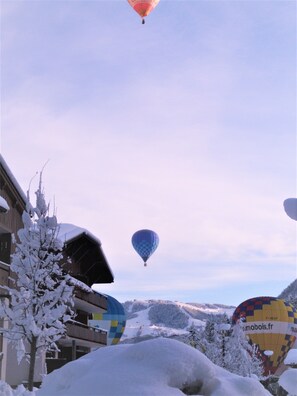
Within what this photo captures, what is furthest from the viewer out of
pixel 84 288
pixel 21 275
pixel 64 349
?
pixel 64 349

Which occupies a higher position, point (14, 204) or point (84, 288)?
point (14, 204)

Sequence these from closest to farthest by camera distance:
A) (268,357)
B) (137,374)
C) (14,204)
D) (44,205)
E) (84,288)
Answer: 1. (137,374)
2. (44,205)
3. (14,204)
4. (84,288)
5. (268,357)

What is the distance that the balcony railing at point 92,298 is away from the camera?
37750 millimetres

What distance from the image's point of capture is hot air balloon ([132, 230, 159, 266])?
52.4 meters

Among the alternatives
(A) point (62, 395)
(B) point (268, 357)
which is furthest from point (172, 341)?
(B) point (268, 357)

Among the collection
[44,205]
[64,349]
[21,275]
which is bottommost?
[64,349]

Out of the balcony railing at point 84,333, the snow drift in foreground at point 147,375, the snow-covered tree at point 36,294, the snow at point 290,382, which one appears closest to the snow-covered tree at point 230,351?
the balcony railing at point 84,333

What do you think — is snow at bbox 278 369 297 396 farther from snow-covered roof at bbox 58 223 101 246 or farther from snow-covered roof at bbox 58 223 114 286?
snow-covered roof at bbox 58 223 101 246

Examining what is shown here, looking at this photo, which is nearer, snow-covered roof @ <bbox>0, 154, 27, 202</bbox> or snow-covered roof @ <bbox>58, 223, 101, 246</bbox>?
snow-covered roof @ <bbox>0, 154, 27, 202</bbox>

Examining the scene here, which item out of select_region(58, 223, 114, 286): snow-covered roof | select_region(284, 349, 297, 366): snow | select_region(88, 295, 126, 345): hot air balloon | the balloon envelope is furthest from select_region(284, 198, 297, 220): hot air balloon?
select_region(88, 295, 126, 345): hot air balloon

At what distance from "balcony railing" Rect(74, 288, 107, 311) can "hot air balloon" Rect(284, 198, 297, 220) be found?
31.8 meters

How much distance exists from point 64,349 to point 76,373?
35.2 m

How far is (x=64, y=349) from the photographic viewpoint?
131 feet

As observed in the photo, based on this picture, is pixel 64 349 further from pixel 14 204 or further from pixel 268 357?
pixel 268 357
